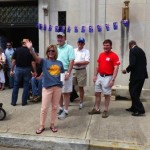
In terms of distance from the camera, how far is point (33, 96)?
8.80m

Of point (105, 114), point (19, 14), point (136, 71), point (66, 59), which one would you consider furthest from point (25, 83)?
point (19, 14)

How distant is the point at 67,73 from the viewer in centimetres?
680

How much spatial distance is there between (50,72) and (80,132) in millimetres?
1286

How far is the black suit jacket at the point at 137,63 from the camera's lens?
7.28 meters

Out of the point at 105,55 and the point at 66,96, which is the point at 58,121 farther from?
the point at 105,55

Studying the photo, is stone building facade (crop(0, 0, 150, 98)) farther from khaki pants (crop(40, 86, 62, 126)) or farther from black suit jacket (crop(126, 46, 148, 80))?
khaki pants (crop(40, 86, 62, 126))

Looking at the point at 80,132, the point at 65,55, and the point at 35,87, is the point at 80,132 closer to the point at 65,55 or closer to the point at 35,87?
the point at 65,55

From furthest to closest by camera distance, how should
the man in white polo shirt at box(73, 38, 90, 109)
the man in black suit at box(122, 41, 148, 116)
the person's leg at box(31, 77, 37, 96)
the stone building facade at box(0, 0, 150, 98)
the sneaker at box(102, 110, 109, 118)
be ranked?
the stone building facade at box(0, 0, 150, 98) → the person's leg at box(31, 77, 37, 96) → the man in white polo shirt at box(73, 38, 90, 109) → the man in black suit at box(122, 41, 148, 116) → the sneaker at box(102, 110, 109, 118)

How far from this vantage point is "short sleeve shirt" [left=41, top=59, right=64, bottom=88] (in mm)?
5945

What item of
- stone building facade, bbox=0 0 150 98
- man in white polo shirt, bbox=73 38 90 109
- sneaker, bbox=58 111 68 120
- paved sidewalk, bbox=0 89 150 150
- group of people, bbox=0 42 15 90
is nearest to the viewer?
paved sidewalk, bbox=0 89 150 150

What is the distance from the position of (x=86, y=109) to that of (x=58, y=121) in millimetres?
1336

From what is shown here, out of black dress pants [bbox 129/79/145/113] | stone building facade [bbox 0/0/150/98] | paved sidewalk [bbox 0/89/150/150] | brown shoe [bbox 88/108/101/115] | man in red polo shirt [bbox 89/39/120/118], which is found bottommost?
paved sidewalk [bbox 0/89/150/150]

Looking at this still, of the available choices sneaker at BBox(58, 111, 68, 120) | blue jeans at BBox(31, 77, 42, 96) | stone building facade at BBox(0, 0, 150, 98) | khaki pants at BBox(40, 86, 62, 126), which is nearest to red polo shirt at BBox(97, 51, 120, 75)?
sneaker at BBox(58, 111, 68, 120)

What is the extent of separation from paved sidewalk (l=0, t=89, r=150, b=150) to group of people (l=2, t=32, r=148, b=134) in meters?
0.25
